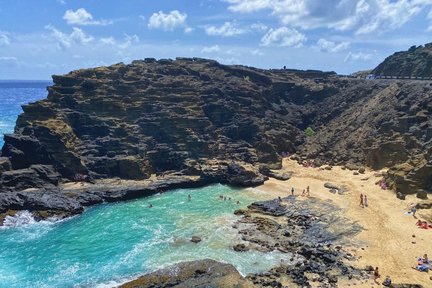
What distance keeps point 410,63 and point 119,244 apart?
249ft

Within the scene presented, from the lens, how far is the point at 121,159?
65.5 metres

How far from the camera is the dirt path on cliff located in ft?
128

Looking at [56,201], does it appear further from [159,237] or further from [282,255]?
[282,255]

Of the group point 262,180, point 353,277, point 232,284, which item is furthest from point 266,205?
point 232,284

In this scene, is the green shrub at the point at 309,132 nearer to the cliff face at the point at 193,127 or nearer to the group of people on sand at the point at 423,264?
the cliff face at the point at 193,127

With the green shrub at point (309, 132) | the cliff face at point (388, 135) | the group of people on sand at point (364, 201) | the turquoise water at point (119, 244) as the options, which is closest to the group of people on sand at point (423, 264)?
the turquoise water at point (119, 244)

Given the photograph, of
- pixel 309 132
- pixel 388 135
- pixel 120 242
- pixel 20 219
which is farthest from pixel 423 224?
pixel 20 219

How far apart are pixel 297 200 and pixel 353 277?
20221mm

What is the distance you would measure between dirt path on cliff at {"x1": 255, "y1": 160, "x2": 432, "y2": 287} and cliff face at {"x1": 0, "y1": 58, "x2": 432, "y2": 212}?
3.93 meters

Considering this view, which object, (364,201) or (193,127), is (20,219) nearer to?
(193,127)

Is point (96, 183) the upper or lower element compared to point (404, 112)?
lower

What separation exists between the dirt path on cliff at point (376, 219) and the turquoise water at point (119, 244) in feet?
27.1

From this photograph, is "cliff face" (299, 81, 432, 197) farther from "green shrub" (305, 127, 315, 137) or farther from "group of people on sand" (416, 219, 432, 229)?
"group of people on sand" (416, 219, 432, 229)

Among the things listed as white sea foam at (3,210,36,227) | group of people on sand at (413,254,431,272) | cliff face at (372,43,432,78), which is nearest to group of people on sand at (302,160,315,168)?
group of people on sand at (413,254,431,272)
